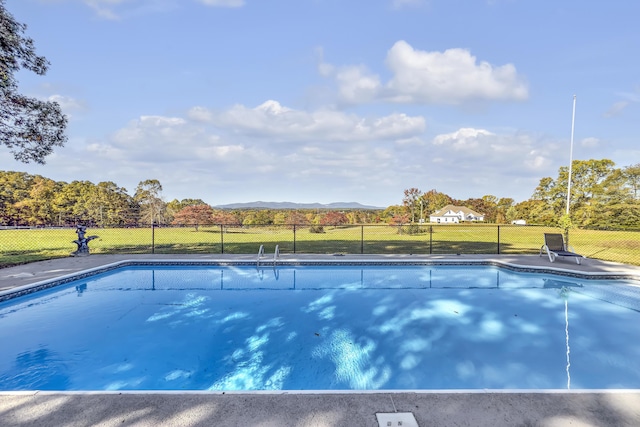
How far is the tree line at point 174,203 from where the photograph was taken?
27875 mm

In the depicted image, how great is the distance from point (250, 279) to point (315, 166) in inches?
903

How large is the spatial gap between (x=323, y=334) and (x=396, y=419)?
2.82m

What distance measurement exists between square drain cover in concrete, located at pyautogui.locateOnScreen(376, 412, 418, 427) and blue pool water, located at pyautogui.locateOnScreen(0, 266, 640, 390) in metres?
1.32

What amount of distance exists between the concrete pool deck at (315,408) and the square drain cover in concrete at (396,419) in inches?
1.8

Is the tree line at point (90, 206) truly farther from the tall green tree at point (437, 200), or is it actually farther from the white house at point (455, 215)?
the tall green tree at point (437, 200)

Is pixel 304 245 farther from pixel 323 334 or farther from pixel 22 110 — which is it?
pixel 22 110

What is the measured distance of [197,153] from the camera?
25.2m

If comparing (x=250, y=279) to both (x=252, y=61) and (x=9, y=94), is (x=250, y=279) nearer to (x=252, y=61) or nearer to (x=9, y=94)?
(x=9, y=94)

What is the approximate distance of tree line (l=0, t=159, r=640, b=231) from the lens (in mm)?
27875

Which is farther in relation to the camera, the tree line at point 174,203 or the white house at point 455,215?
the white house at point 455,215

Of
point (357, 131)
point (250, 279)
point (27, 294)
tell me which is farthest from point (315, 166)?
point (27, 294)

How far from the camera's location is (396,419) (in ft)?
6.97

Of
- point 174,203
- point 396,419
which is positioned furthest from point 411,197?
point 396,419

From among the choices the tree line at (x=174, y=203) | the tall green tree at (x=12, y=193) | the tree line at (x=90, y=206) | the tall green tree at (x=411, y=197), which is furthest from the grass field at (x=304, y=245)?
the tall green tree at (x=411, y=197)
